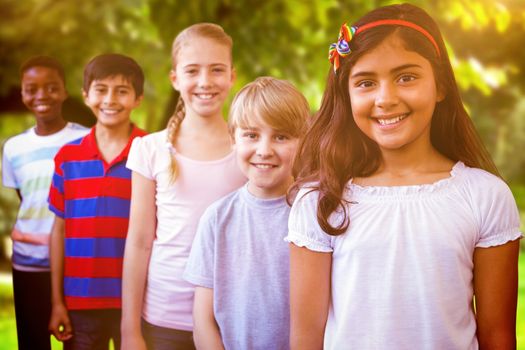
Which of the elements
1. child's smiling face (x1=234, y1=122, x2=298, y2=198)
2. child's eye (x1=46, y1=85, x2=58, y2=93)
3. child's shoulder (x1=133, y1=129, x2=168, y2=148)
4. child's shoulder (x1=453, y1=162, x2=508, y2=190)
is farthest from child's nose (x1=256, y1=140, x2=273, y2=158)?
child's eye (x1=46, y1=85, x2=58, y2=93)

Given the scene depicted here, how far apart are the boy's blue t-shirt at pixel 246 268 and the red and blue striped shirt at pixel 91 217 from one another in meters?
0.33

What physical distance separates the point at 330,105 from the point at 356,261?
35 cm

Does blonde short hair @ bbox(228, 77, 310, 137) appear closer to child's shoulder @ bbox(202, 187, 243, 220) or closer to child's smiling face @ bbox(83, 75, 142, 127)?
child's shoulder @ bbox(202, 187, 243, 220)

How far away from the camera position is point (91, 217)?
78.0 inches

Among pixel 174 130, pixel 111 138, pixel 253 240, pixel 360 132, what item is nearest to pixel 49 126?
pixel 111 138

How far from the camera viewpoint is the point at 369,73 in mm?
1484

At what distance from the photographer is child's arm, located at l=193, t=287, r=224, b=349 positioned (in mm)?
1713

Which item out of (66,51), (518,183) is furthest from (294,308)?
(66,51)

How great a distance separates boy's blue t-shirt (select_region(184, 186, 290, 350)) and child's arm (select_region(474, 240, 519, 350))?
43cm

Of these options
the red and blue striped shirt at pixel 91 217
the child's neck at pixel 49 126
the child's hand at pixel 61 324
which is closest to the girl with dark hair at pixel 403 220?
the red and blue striped shirt at pixel 91 217

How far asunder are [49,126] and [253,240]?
81 centimetres

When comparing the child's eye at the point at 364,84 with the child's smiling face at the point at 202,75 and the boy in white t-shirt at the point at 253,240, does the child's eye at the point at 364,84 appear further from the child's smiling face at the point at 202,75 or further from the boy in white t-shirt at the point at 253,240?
the child's smiling face at the point at 202,75

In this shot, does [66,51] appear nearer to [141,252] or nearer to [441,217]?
[141,252]

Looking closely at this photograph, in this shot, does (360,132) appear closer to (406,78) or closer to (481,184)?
(406,78)
